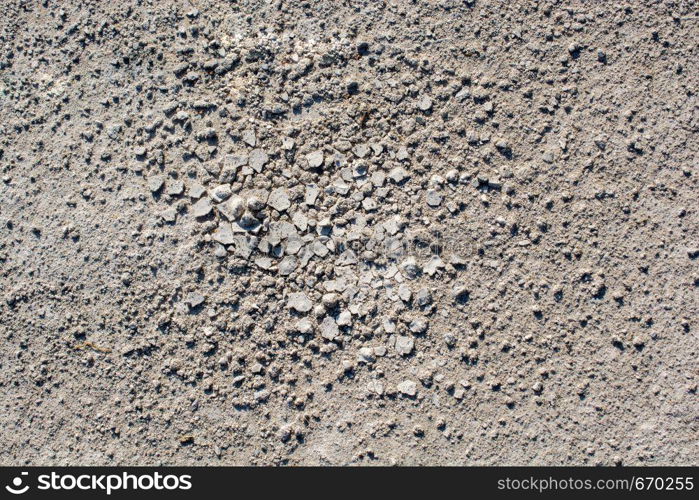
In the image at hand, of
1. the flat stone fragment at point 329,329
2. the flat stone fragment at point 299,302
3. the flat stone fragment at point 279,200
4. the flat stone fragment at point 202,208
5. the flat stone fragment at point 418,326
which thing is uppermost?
the flat stone fragment at point 202,208

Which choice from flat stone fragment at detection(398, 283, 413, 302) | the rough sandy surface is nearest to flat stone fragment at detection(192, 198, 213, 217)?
the rough sandy surface

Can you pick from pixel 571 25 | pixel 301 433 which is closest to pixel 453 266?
pixel 301 433

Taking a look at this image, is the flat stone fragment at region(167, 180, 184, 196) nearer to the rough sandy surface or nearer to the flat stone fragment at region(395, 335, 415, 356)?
the rough sandy surface

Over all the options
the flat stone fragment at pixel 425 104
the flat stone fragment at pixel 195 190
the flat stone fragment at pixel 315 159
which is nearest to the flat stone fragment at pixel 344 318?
the flat stone fragment at pixel 315 159

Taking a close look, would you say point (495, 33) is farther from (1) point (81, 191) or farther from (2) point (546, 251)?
(1) point (81, 191)

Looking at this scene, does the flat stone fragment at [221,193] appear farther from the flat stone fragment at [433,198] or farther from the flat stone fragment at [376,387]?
the flat stone fragment at [376,387]

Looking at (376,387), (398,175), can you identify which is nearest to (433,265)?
(398,175)
